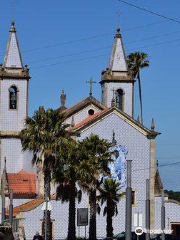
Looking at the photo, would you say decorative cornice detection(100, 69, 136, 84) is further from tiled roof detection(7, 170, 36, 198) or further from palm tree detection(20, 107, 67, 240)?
palm tree detection(20, 107, 67, 240)

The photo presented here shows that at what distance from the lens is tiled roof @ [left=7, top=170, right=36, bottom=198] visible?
242 ft

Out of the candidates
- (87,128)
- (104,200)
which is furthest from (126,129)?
(104,200)

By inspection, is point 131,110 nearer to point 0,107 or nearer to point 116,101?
point 116,101

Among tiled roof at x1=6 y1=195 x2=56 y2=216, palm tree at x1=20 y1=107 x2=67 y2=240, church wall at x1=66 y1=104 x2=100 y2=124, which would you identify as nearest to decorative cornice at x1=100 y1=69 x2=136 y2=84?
church wall at x1=66 y1=104 x2=100 y2=124

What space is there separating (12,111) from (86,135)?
8791 millimetres

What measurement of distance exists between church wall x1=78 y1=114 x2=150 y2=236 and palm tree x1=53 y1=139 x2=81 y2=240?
385 inches

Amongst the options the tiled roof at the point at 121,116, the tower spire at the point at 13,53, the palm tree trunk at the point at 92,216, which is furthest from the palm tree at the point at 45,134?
the tower spire at the point at 13,53

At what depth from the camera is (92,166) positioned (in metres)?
59.4

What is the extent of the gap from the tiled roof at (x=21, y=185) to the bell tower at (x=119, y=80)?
10.3 m

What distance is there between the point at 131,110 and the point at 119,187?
1038 centimetres

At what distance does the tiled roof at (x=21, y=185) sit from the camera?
73625 mm

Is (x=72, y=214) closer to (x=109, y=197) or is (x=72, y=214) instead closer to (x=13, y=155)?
(x=109, y=197)

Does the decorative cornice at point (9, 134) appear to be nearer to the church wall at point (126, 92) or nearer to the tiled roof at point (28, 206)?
the tiled roof at point (28, 206)

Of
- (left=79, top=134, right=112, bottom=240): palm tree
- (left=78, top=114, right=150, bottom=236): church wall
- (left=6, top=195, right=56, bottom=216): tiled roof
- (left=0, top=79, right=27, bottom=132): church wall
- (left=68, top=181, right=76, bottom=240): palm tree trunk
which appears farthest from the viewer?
(left=0, top=79, right=27, bottom=132): church wall
